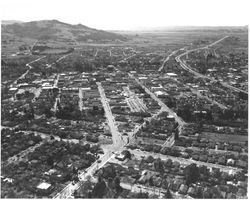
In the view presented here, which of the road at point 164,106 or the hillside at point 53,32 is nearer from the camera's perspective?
the road at point 164,106

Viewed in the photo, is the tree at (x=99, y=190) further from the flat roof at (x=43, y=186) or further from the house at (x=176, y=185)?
the house at (x=176, y=185)

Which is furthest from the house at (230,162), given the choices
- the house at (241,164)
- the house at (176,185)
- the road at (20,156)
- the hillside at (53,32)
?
the hillside at (53,32)

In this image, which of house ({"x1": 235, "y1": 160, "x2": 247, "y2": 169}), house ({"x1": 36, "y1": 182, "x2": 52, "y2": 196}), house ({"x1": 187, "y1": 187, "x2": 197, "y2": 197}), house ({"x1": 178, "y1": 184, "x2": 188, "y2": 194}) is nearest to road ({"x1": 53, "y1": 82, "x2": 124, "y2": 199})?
house ({"x1": 36, "y1": 182, "x2": 52, "y2": 196})

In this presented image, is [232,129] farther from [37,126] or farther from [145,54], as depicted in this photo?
[145,54]

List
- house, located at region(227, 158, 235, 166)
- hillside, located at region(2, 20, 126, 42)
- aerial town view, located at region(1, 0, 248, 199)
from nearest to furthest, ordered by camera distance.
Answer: aerial town view, located at region(1, 0, 248, 199) → house, located at region(227, 158, 235, 166) → hillside, located at region(2, 20, 126, 42)

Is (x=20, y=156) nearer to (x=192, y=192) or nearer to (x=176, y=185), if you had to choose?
(x=176, y=185)

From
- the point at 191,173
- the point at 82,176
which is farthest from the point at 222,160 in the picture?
the point at 82,176

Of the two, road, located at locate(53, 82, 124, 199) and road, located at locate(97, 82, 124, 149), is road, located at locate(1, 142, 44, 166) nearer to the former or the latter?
road, located at locate(53, 82, 124, 199)
